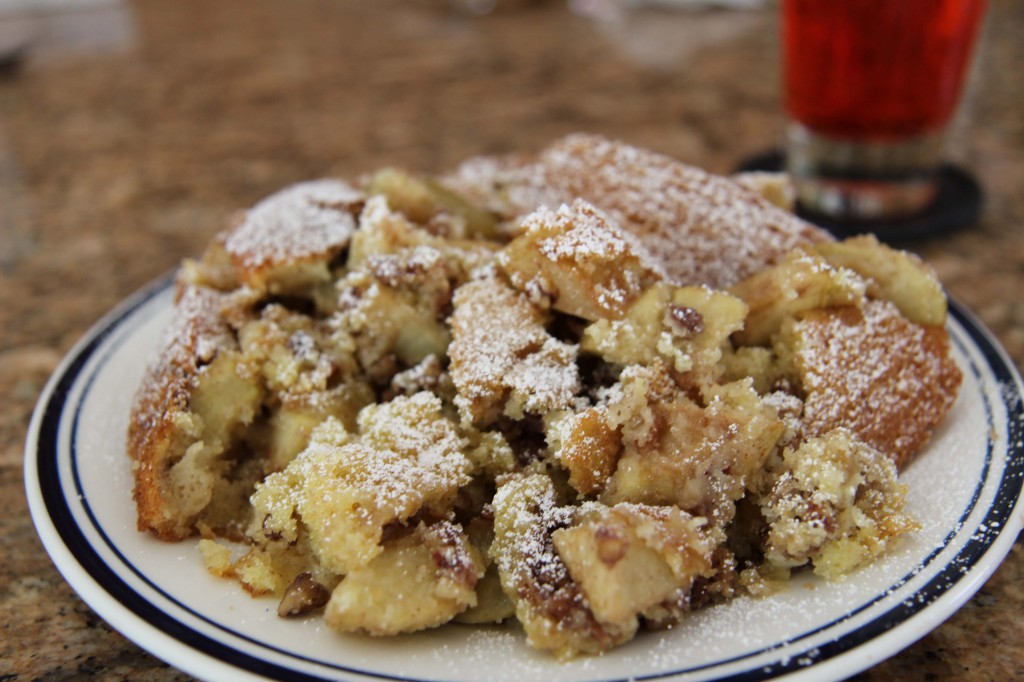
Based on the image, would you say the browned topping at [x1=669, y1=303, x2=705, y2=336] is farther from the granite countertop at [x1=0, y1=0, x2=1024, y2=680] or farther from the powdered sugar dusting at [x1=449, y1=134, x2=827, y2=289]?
the granite countertop at [x1=0, y1=0, x2=1024, y2=680]

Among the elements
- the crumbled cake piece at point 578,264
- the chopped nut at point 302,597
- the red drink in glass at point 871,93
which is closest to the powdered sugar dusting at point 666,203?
the crumbled cake piece at point 578,264

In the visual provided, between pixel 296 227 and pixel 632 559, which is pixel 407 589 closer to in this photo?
pixel 632 559

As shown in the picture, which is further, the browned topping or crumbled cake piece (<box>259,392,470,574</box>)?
the browned topping

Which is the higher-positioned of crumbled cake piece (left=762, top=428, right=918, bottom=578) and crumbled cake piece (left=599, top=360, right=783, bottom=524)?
crumbled cake piece (left=599, top=360, right=783, bottom=524)

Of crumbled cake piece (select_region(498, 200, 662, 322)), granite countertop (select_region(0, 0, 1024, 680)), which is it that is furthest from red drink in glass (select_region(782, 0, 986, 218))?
crumbled cake piece (select_region(498, 200, 662, 322))

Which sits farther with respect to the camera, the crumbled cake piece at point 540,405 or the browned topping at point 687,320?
the browned topping at point 687,320

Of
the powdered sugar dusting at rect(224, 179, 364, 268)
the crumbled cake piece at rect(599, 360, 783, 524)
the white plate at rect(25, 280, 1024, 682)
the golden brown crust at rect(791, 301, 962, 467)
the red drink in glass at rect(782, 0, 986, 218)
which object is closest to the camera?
the white plate at rect(25, 280, 1024, 682)

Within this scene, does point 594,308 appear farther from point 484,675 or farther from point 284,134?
point 284,134

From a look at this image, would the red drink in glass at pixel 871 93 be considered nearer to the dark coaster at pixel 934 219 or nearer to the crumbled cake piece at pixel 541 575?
the dark coaster at pixel 934 219
